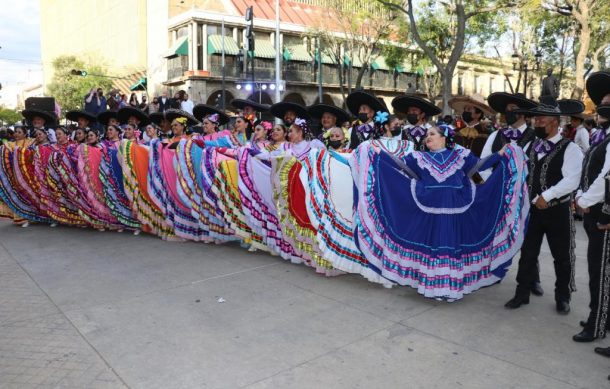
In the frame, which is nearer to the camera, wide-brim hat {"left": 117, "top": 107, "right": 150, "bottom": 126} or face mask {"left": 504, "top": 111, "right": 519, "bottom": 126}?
face mask {"left": 504, "top": 111, "right": 519, "bottom": 126}

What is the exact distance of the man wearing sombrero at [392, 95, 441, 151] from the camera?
6113mm

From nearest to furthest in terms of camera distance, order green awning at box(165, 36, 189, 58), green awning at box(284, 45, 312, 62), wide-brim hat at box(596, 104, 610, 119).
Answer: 1. wide-brim hat at box(596, 104, 610, 119)
2. green awning at box(165, 36, 189, 58)
3. green awning at box(284, 45, 312, 62)

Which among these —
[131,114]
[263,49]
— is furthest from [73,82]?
[131,114]

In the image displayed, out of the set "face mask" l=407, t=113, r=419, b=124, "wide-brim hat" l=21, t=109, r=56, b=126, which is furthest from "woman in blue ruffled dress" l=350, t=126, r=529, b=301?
"wide-brim hat" l=21, t=109, r=56, b=126

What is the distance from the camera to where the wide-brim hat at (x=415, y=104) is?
6074mm

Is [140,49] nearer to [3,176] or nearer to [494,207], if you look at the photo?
[3,176]

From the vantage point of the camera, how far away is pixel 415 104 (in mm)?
6203

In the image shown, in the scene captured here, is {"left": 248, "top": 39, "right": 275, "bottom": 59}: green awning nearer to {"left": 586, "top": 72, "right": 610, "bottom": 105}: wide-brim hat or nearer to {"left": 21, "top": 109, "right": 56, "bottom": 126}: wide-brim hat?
{"left": 21, "top": 109, "right": 56, "bottom": 126}: wide-brim hat

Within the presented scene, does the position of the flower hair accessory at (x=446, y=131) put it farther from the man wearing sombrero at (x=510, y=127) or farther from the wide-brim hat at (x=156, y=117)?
the wide-brim hat at (x=156, y=117)

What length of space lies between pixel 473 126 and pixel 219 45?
28.2 meters

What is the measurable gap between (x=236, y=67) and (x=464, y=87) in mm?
23647

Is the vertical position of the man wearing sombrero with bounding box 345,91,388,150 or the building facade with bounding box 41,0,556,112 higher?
the building facade with bounding box 41,0,556,112

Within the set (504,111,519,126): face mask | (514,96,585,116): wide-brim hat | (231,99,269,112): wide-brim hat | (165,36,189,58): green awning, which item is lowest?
(504,111,519,126): face mask

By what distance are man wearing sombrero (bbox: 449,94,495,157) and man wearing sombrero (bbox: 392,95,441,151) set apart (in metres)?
2.80
